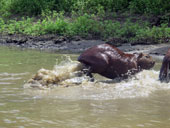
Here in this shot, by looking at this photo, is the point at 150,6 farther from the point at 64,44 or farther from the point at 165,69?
the point at 165,69

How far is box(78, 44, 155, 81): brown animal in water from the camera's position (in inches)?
271

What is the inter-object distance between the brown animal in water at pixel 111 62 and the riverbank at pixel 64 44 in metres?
4.08

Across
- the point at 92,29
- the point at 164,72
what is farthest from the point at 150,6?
the point at 164,72

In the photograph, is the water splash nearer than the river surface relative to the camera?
No

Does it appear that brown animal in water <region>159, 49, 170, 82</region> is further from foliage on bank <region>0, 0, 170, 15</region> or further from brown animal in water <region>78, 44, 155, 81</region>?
foliage on bank <region>0, 0, 170, 15</region>

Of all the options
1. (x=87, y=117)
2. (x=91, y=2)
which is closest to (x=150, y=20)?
(x=91, y=2)

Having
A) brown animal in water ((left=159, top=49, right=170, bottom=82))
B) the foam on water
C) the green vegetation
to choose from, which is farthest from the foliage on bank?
the foam on water

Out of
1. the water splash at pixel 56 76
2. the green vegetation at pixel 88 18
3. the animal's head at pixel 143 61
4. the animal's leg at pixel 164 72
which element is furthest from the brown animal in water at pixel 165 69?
the green vegetation at pixel 88 18

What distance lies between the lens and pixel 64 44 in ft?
47.0

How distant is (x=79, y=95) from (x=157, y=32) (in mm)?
7623

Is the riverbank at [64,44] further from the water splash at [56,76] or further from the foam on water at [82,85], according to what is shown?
the water splash at [56,76]

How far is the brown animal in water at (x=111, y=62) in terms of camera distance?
6891 millimetres

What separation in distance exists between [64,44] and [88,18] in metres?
2.54

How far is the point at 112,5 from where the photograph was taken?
1784cm
